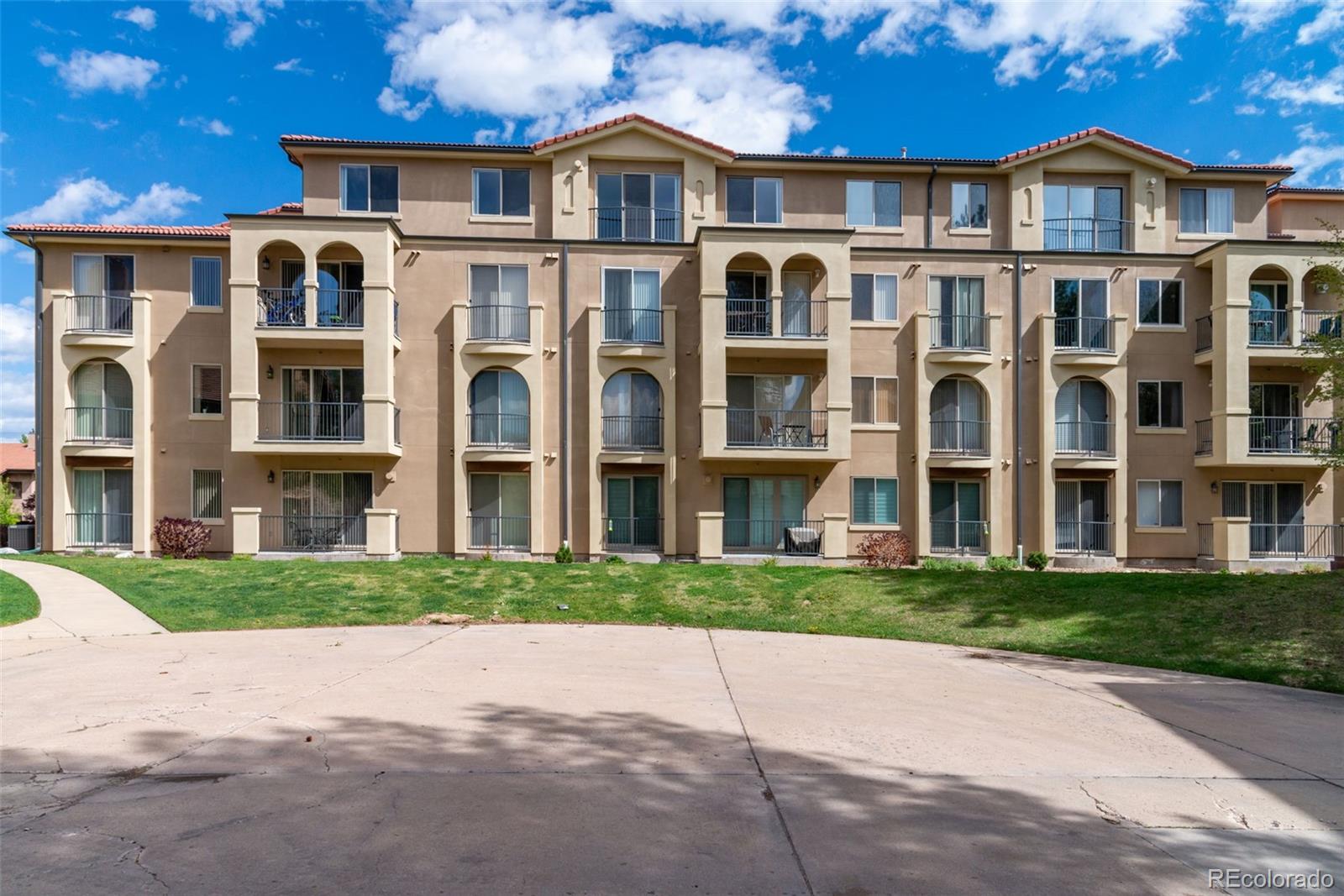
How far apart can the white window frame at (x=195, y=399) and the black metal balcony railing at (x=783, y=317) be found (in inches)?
636

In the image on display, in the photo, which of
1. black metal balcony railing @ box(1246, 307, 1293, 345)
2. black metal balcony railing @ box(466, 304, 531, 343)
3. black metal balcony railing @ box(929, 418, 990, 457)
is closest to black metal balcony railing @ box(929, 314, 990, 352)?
black metal balcony railing @ box(929, 418, 990, 457)

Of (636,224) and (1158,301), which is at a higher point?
(636,224)

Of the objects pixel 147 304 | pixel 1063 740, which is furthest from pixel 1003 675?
pixel 147 304

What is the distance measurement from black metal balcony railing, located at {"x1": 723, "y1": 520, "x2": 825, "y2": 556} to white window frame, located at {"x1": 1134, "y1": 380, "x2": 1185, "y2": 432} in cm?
1141

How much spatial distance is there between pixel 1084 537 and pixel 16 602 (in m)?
27.9

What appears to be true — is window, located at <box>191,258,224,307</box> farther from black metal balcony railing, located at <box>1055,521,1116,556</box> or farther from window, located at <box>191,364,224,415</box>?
black metal balcony railing, located at <box>1055,521,1116,556</box>

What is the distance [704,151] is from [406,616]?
1795 cm

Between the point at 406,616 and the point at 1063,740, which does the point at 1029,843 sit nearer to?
the point at 1063,740

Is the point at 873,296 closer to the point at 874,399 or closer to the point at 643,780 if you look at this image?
the point at 874,399

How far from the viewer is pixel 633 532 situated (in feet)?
78.8

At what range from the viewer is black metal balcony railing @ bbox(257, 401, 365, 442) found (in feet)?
75.6

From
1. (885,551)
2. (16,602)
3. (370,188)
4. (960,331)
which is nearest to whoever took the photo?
(16,602)

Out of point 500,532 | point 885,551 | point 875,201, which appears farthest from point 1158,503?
point 500,532

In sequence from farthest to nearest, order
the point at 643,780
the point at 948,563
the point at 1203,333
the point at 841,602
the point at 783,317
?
the point at 1203,333 → the point at 783,317 → the point at 948,563 → the point at 841,602 → the point at 643,780
